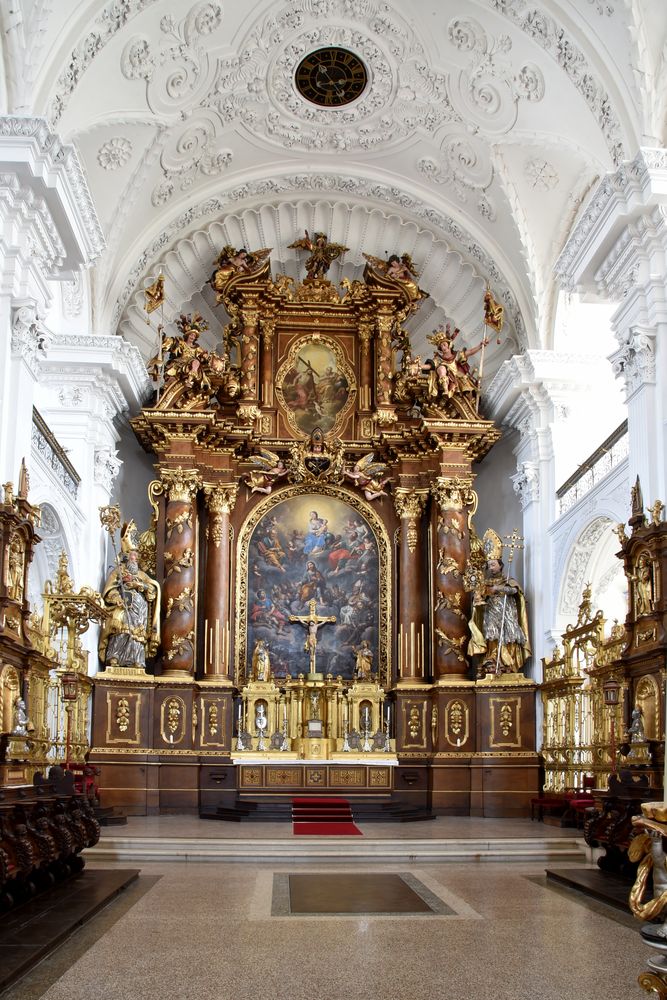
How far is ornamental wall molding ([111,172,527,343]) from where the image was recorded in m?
21.0

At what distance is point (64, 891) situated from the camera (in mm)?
9195

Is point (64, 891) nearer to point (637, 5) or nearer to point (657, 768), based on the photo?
point (657, 768)

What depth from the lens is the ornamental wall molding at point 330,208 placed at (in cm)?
2105

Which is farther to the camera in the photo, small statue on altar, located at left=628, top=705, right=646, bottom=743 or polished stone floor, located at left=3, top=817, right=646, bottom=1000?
small statue on altar, located at left=628, top=705, right=646, bottom=743

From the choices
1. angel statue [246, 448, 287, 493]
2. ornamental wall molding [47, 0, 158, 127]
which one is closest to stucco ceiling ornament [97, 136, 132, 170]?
ornamental wall molding [47, 0, 158, 127]

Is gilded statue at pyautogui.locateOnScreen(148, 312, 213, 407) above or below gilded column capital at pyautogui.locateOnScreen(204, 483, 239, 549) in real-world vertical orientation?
above

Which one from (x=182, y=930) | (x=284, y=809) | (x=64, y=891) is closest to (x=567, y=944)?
(x=182, y=930)

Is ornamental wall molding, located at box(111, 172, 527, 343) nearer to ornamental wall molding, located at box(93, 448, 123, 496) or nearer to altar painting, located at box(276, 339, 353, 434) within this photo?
ornamental wall molding, located at box(93, 448, 123, 496)

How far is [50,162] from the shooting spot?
1310cm

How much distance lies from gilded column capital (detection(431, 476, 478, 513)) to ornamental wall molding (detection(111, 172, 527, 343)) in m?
2.93

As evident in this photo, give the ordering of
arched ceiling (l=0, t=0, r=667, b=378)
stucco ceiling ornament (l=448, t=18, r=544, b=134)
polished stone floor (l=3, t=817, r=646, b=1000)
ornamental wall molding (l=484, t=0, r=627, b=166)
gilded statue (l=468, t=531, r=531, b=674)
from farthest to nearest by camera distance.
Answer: gilded statue (l=468, t=531, r=531, b=674)
stucco ceiling ornament (l=448, t=18, r=544, b=134)
ornamental wall molding (l=484, t=0, r=627, b=166)
arched ceiling (l=0, t=0, r=667, b=378)
polished stone floor (l=3, t=817, r=646, b=1000)

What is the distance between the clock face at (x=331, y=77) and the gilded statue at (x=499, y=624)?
8.29 metres

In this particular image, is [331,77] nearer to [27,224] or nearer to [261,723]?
[27,224]

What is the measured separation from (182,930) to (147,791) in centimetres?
1118
